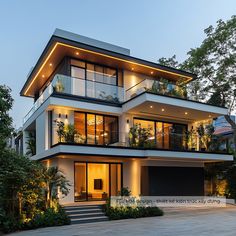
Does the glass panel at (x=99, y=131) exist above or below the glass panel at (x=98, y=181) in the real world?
above

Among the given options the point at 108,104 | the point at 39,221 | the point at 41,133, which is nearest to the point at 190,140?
the point at 108,104

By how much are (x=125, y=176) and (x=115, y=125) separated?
10.5ft

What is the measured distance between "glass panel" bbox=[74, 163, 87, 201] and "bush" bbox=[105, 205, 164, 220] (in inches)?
99.5

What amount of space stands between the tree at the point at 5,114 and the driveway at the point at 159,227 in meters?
3.77

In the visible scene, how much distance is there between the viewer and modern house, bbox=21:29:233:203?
16.5 metres

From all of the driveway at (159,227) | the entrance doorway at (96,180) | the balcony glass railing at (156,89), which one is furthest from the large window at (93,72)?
the driveway at (159,227)

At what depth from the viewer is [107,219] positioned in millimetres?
13805

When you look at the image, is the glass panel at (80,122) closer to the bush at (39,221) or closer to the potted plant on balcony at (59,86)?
the potted plant on balcony at (59,86)

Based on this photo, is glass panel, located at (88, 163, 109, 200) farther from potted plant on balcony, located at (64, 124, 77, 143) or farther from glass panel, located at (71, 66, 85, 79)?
glass panel, located at (71, 66, 85, 79)

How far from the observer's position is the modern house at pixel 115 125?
16516 mm

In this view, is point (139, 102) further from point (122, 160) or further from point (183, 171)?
point (183, 171)

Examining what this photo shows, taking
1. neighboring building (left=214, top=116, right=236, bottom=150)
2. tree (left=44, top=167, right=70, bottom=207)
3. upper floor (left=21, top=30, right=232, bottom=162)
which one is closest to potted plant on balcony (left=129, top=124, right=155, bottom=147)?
upper floor (left=21, top=30, right=232, bottom=162)

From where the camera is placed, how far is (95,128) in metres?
17.8

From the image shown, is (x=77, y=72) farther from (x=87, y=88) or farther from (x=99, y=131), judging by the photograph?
(x=99, y=131)
